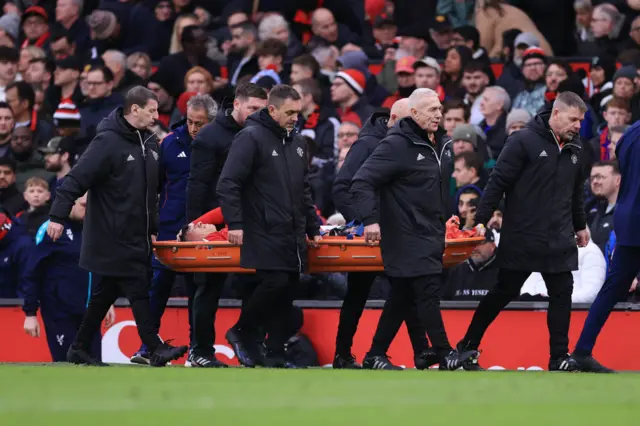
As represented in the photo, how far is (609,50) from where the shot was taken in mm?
19719

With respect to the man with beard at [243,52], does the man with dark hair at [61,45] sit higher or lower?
lower

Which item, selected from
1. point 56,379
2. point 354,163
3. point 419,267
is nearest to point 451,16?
point 354,163

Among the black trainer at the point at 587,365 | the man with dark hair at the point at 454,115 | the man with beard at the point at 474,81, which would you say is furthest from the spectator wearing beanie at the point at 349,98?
the black trainer at the point at 587,365

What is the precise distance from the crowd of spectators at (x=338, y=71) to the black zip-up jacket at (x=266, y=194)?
285cm

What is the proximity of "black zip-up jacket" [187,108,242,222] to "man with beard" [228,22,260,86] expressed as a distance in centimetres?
644

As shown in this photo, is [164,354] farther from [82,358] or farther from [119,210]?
[119,210]

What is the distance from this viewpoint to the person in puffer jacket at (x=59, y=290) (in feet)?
47.4

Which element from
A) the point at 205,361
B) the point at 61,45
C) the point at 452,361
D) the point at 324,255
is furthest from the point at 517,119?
the point at 61,45

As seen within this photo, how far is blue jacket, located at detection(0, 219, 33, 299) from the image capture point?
16.1m

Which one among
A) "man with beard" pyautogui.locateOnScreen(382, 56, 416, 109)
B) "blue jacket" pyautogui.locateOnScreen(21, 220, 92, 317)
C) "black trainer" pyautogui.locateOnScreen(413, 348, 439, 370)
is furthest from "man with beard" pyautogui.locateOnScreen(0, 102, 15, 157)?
"black trainer" pyautogui.locateOnScreen(413, 348, 439, 370)

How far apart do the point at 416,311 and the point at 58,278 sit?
144 inches

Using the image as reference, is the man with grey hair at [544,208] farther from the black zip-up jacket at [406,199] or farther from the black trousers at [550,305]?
the black zip-up jacket at [406,199]

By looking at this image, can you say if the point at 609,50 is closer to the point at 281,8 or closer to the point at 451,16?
the point at 451,16

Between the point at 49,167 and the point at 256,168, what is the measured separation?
6.04 m
